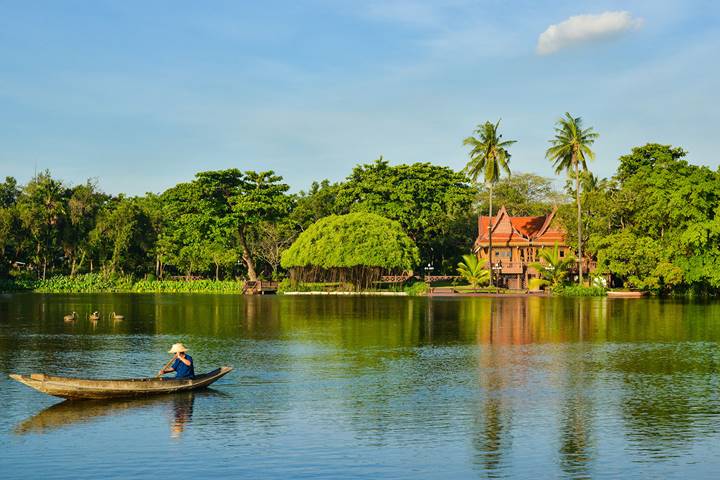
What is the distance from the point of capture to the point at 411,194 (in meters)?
104

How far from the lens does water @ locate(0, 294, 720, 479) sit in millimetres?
18250

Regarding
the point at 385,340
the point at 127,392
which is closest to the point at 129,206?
the point at 385,340

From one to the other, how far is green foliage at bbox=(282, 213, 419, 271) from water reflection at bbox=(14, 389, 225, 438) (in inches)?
2651

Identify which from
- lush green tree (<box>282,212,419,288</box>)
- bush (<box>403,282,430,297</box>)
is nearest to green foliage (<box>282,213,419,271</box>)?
lush green tree (<box>282,212,419,288</box>)

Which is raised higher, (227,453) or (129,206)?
(129,206)

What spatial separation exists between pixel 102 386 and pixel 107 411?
92 centimetres

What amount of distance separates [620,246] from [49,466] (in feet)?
243

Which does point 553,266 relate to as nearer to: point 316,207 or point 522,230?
point 522,230

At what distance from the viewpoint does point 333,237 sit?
3708 inches

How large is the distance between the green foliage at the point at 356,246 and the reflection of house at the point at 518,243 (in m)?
12.5

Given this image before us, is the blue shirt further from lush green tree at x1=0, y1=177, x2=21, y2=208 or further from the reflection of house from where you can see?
lush green tree at x1=0, y1=177, x2=21, y2=208

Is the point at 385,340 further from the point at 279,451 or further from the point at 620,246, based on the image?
the point at 620,246

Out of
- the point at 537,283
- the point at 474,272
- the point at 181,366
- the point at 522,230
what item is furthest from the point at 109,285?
the point at 181,366

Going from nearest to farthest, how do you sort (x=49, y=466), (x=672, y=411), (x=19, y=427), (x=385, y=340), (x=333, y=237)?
(x=49, y=466)
(x=19, y=427)
(x=672, y=411)
(x=385, y=340)
(x=333, y=237)
